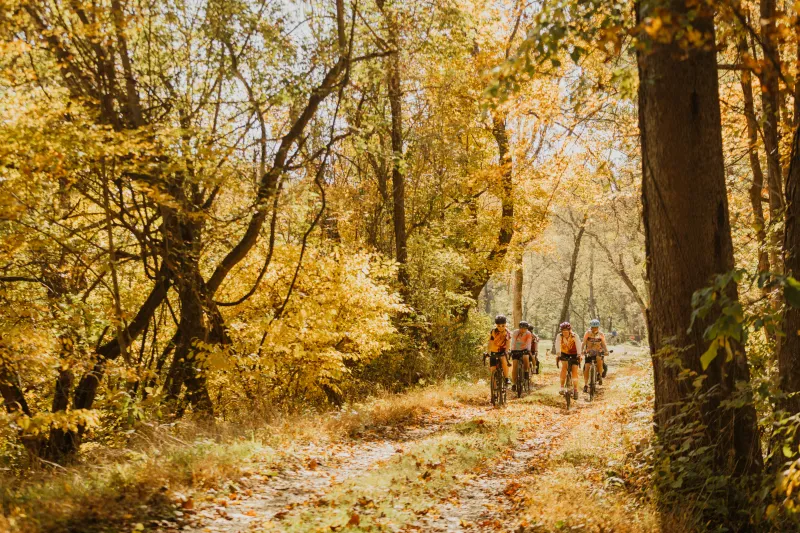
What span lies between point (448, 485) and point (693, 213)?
12.7 ft

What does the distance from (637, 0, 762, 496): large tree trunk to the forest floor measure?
0.97 m

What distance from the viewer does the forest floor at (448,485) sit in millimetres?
5641

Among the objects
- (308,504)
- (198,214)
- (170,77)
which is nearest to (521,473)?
(308,504)

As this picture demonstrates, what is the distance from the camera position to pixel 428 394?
14.6 meters

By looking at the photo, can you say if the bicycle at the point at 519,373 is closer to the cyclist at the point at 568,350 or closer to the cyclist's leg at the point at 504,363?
the cyclist at the point at 568,350

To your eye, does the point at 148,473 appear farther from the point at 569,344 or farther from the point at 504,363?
the point at 569,344

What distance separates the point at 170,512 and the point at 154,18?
883 centimetres

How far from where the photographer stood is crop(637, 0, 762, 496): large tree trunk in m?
5.58

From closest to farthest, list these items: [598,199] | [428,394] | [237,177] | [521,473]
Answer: [521,473], [237,177], [428,394], [598,199]

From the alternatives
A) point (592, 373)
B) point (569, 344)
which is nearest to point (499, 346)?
point (569, 344)

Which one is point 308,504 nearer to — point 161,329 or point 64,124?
point 64,124

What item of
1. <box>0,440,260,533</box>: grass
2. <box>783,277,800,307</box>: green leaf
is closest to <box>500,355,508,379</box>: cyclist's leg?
<box>0,440,260,533</box>: grass

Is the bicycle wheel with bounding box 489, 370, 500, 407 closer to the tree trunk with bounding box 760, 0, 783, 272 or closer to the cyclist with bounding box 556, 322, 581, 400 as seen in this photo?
the cyclist with bounding box 556, 322, 581, 400

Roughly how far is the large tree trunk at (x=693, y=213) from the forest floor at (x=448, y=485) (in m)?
0.97
